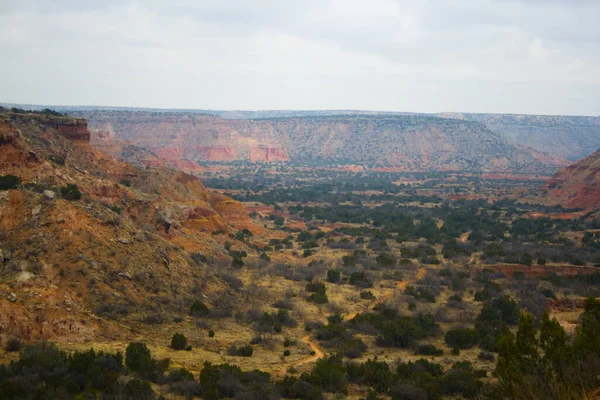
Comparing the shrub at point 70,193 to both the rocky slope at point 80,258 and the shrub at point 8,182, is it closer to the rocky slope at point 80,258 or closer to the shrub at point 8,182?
the rocky slope at point 80,258

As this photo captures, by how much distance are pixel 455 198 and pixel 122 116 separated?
376 ft

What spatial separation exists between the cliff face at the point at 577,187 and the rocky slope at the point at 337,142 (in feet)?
228

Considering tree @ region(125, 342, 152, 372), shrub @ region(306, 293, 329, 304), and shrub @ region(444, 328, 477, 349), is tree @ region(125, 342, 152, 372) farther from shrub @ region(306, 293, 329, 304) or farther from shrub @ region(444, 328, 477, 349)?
shrub @ region(306, 293, 329, 304)

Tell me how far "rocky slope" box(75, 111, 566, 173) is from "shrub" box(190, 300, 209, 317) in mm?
129772

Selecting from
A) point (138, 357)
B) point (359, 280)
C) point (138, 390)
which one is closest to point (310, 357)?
point (138, 357)

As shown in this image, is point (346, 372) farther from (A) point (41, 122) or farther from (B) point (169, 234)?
(A) point (41, 122)

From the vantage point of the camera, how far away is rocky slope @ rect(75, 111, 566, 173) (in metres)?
161

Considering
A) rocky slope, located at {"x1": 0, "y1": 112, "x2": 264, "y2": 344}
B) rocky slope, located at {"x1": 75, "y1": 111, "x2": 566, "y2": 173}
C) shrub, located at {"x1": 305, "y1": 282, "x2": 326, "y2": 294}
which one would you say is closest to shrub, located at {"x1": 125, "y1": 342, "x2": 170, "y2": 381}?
rocky slope, located at {"x1": 0, "y1": 112, "x2": 264, "y2": 344}

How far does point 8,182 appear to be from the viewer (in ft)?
86.4

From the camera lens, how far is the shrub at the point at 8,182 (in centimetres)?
2607

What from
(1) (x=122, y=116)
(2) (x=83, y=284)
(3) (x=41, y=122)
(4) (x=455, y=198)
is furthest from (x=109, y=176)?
(1) (x=122, y=116)

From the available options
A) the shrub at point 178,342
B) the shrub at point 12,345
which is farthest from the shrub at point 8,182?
the shrub at point 178,342

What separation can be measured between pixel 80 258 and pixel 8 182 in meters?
6.92

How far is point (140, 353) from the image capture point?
17453mm
